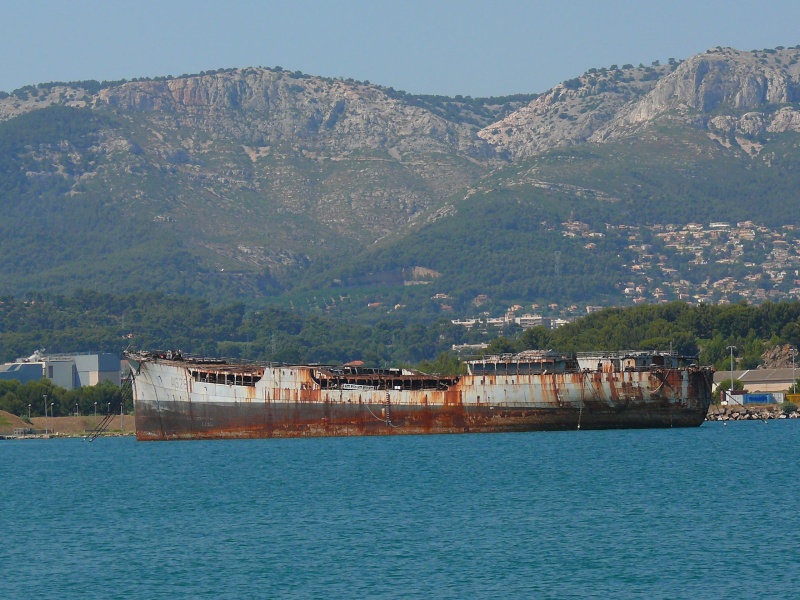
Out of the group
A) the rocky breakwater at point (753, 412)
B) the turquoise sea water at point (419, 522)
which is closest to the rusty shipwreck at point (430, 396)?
the turquoise sea water at point (419, 522)

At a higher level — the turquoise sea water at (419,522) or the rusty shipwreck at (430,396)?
the rusty shipwreck at (430,396)

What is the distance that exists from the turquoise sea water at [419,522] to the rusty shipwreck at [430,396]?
15.3 ft

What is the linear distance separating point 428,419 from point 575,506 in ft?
156

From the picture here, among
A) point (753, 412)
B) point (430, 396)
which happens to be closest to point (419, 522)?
point (430, 396)

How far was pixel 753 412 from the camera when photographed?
174000mm

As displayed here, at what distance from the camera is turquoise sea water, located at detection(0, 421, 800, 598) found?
64000mm

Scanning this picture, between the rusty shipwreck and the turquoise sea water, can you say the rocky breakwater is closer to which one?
the rusty shipwreck

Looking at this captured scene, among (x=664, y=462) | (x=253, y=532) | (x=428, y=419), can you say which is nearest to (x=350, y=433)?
(x=428, y=419)

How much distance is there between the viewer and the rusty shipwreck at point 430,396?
127m

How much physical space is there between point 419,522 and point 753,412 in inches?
3979

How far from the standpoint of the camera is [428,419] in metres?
131

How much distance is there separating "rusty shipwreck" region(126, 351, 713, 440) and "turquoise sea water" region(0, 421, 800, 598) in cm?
465

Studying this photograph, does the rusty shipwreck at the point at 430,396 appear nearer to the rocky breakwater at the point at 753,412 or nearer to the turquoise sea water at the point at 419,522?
the turquoise sea water at the point at 419,522

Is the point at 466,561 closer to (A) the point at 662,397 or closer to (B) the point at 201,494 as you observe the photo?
(B) the point at 201,494
